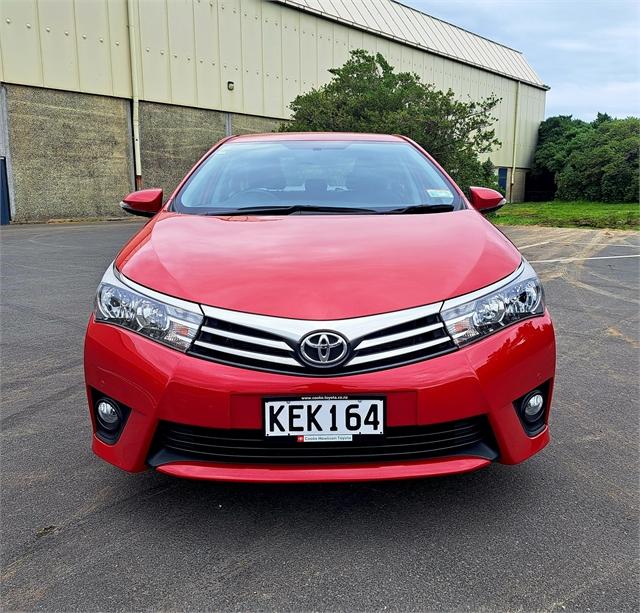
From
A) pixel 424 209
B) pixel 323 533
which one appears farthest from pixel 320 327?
pixel 424 209

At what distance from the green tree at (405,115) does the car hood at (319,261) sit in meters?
13.3

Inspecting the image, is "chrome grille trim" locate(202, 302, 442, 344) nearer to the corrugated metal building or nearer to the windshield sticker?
the windshield sticker

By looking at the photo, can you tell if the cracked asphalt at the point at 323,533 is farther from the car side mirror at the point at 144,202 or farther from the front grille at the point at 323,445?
the car side mirror at the point at 144,202

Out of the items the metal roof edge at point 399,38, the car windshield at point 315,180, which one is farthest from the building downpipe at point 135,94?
the car windshield at point 315,180

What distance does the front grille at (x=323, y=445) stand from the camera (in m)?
1.88

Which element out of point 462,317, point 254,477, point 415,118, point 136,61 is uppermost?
point 136,61

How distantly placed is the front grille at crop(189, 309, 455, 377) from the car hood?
0.07 metres

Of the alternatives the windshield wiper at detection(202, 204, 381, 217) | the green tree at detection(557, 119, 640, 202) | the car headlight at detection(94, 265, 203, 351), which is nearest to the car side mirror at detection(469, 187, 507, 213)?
the windshield wiper at detection(202, 204, 381, 217)

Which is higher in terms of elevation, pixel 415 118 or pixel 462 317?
pixel 415 118

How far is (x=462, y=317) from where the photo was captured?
1972mm

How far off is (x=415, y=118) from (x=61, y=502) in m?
14.6

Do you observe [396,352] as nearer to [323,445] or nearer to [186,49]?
[323,445]

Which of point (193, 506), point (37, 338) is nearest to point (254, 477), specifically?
point (193, 506)

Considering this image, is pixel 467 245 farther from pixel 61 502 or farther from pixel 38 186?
pixel 38 186
